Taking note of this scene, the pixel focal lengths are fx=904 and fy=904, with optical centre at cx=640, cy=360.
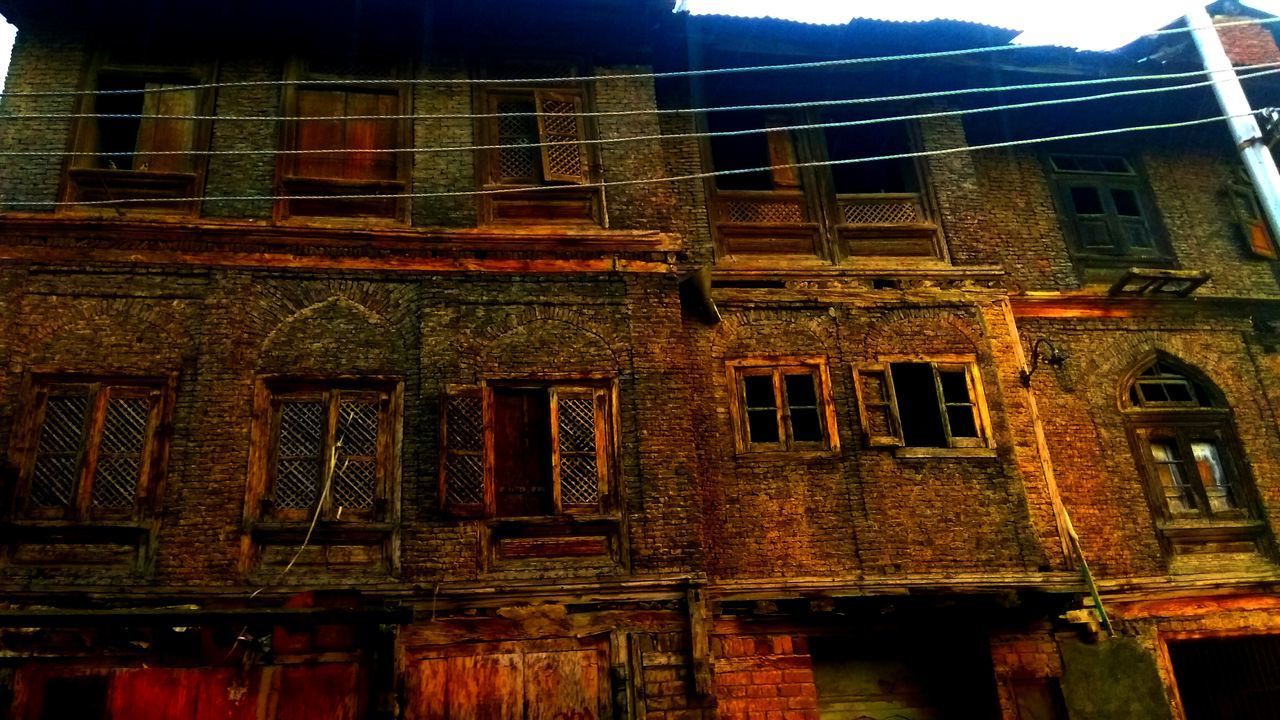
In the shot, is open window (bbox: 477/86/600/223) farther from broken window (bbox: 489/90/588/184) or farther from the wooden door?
the wooden door

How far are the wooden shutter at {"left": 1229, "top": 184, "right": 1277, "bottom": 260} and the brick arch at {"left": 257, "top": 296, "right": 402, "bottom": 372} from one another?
11.3 meters

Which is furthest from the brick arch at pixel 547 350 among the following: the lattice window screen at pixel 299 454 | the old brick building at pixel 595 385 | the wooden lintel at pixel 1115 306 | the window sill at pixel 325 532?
the wooden lintel at pixel 1115 306

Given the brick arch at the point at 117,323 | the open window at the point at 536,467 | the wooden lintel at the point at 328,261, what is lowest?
the open window at the point at 536,467

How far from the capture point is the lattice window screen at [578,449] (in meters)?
8.56

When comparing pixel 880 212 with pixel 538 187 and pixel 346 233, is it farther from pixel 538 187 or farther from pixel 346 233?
pixel 346 233

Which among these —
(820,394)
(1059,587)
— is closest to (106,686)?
(820,394)

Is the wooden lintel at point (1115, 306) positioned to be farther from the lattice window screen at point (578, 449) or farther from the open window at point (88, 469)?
the open window at point (88, 469)

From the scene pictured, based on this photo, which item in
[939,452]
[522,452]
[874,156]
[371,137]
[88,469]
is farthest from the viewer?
[874,156]

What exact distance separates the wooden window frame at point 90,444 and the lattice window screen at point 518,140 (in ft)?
13.3

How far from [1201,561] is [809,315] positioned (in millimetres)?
5224

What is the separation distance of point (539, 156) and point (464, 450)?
361cm

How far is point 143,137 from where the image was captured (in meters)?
9.64

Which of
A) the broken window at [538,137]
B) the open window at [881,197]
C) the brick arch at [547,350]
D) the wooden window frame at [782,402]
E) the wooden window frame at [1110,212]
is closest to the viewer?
the brick arch at [547,350]

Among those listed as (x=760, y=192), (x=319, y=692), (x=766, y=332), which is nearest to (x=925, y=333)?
(x=766, y=332)
